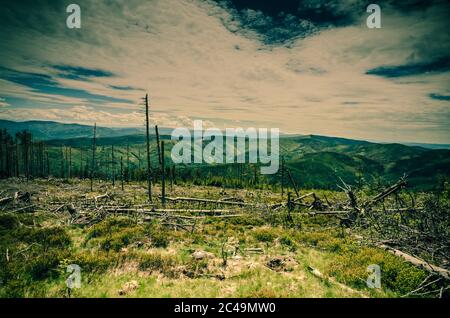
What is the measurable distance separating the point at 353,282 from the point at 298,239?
5728 millimetres

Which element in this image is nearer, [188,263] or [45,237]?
[188,263]

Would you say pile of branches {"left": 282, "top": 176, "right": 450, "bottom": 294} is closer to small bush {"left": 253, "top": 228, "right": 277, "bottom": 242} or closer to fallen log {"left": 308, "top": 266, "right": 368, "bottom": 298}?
fallen log {"left": 308, "top": 266, "right": 368, "bottom": 298}

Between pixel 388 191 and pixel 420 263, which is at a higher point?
pixel 388 191

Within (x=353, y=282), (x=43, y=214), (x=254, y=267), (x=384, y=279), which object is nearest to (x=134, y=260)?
(x=254, y=267)

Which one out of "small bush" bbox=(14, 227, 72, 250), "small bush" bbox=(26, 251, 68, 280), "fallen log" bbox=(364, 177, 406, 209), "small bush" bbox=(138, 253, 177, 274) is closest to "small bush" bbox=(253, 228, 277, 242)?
"small bush" bbox=(138, 253, 177, 274)

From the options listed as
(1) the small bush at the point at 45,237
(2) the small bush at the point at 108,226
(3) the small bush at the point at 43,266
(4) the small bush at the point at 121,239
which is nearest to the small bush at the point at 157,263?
(4) the small bush at the point at 121,239

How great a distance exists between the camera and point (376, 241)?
505 inches

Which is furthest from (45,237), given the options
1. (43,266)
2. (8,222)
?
(8,222)

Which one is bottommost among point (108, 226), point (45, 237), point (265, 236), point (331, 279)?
point (265, 236)

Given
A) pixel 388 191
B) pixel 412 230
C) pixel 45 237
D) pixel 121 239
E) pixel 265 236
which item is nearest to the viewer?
pixel 412 230

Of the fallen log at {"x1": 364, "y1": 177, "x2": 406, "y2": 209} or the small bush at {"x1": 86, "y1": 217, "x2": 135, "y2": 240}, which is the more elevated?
the fallen log at {"x1": 364, "y1": 177, "x2": 406, "y2": 209}

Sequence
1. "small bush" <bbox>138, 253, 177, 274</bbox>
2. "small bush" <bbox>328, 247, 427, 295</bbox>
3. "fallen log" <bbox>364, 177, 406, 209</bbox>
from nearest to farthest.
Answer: "small bush" <bbox>328, 247, 427, 295</bbox> < "small bush" <bbox>138, 253, 177, 274</bbox> < "fallen log" <bbox>364, 177, 406, 209</bbox>

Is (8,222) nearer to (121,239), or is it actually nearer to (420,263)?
(121,239)
